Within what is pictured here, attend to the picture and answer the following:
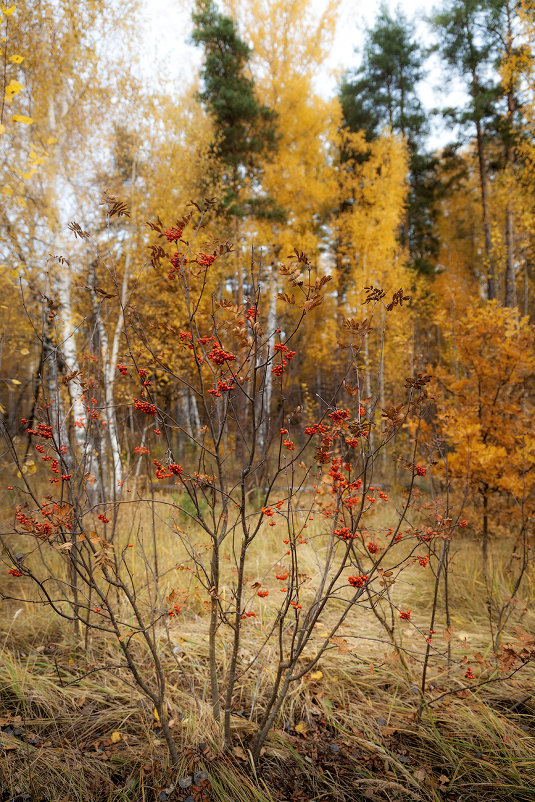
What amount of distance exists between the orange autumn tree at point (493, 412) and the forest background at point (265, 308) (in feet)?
0.10

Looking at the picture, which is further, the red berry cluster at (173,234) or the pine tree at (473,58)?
the pine tree at (473,58)

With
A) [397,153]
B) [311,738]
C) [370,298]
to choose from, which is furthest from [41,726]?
[397,153]

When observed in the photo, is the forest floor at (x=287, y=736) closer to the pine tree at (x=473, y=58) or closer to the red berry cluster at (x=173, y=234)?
the red berry cluster at (x=173, y=234)

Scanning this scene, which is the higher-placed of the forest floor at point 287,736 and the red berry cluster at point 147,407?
the red berry cluster at point 147,407

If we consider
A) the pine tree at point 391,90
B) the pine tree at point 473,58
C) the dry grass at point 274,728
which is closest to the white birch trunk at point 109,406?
the dry grass at point 274,728

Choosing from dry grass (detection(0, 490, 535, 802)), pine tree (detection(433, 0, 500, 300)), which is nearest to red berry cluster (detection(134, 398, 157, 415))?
dry grass (detection(0, 490, 535, 802))

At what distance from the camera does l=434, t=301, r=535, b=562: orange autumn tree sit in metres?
3.53

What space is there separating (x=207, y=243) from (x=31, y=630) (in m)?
2.74

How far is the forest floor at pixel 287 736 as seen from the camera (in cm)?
164

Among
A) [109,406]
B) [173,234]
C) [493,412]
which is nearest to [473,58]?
[493,412]

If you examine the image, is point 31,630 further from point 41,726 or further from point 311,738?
point 311,738

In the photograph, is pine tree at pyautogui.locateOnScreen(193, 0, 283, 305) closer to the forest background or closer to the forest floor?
the forest background

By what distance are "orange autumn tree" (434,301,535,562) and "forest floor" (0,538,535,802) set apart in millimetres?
1604

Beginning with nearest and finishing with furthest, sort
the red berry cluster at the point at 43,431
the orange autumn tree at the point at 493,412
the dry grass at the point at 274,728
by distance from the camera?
the red berry cluster at the point at 43,431 → the dry grass at the point at 274,728 → the orange autumn tree at the point at 493,412
